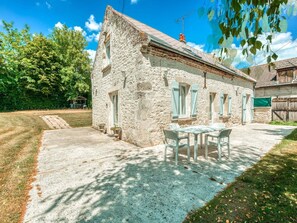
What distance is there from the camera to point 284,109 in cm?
1354

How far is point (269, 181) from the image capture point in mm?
3059

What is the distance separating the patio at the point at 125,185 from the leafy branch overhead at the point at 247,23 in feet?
7.50

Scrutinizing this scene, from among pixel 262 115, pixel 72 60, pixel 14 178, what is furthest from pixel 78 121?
pixel 72 60

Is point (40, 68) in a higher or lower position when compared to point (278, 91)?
higher

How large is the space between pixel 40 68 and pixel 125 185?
30760 millimetres

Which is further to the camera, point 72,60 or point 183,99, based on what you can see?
point 72,60

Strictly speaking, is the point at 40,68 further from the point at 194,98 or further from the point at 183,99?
the point at 194,98

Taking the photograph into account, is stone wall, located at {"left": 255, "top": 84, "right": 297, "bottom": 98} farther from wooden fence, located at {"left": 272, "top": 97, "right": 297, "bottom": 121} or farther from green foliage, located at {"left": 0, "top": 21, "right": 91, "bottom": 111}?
green foliage, located at {"left": 0, "top": 21, "right": 91, "bottom": 111}

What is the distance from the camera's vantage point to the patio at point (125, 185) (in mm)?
2266

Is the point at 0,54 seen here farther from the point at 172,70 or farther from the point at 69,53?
the point at 172,70

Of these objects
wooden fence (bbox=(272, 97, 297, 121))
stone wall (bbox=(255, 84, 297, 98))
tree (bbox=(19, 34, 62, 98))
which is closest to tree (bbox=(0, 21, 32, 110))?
tree (bbox=(19, 34, 62, 98))

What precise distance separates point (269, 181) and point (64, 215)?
3.76 metres

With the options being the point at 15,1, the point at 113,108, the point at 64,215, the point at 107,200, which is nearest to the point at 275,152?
the point at 107,200

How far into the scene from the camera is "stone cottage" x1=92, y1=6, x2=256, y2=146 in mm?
5918
